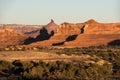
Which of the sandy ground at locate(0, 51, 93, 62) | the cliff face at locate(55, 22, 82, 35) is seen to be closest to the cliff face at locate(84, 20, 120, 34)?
the cliff face at locate(55, 22, 82, 35)

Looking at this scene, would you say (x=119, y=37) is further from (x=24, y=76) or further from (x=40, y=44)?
(x=24, y=76)

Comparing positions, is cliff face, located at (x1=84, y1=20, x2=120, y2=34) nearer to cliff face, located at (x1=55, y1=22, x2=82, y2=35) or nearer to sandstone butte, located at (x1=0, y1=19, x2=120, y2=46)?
sandstone butte, located at (x1=0, y1=19, x2=120, y2=46)

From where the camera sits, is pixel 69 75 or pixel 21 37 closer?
pixel 69 75

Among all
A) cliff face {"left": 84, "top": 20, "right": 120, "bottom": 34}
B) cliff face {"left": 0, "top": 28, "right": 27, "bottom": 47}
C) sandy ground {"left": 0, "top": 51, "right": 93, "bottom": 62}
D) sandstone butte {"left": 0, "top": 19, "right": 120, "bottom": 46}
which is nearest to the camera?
sandy ground {"left": 0, "top": 51, "right": 93, "bottom": 62}

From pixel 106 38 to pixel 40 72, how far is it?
66747mm

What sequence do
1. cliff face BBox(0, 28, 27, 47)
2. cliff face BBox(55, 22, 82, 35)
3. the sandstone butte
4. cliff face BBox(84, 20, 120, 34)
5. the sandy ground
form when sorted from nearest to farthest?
1. the sandy ground
2. the sandstone butte
3. cliff face BBox(84, 20, 120, 34)
4. cliff face BBox(55, 22, 82, 35)
5. cliff face BBox(0, 28, 27, 47)

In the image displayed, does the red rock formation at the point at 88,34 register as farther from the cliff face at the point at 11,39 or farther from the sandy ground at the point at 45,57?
the sandy ground at the point at 45,57

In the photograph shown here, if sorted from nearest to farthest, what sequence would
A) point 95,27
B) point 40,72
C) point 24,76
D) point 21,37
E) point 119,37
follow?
point 24,76
point 40,72
point 119,37
point 95,27
point 21,37

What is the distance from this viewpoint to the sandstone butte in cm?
8812

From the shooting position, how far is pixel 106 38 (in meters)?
88.8

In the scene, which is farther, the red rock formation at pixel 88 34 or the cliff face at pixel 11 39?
the cliff face at pixel 11 39

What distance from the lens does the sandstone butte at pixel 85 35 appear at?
88.1 metres

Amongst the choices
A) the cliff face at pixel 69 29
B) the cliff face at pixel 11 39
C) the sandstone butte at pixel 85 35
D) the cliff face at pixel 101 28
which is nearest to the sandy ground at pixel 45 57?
the sandstone butte at pixel 85 35

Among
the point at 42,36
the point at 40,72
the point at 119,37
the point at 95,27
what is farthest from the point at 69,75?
the point at 42,36
